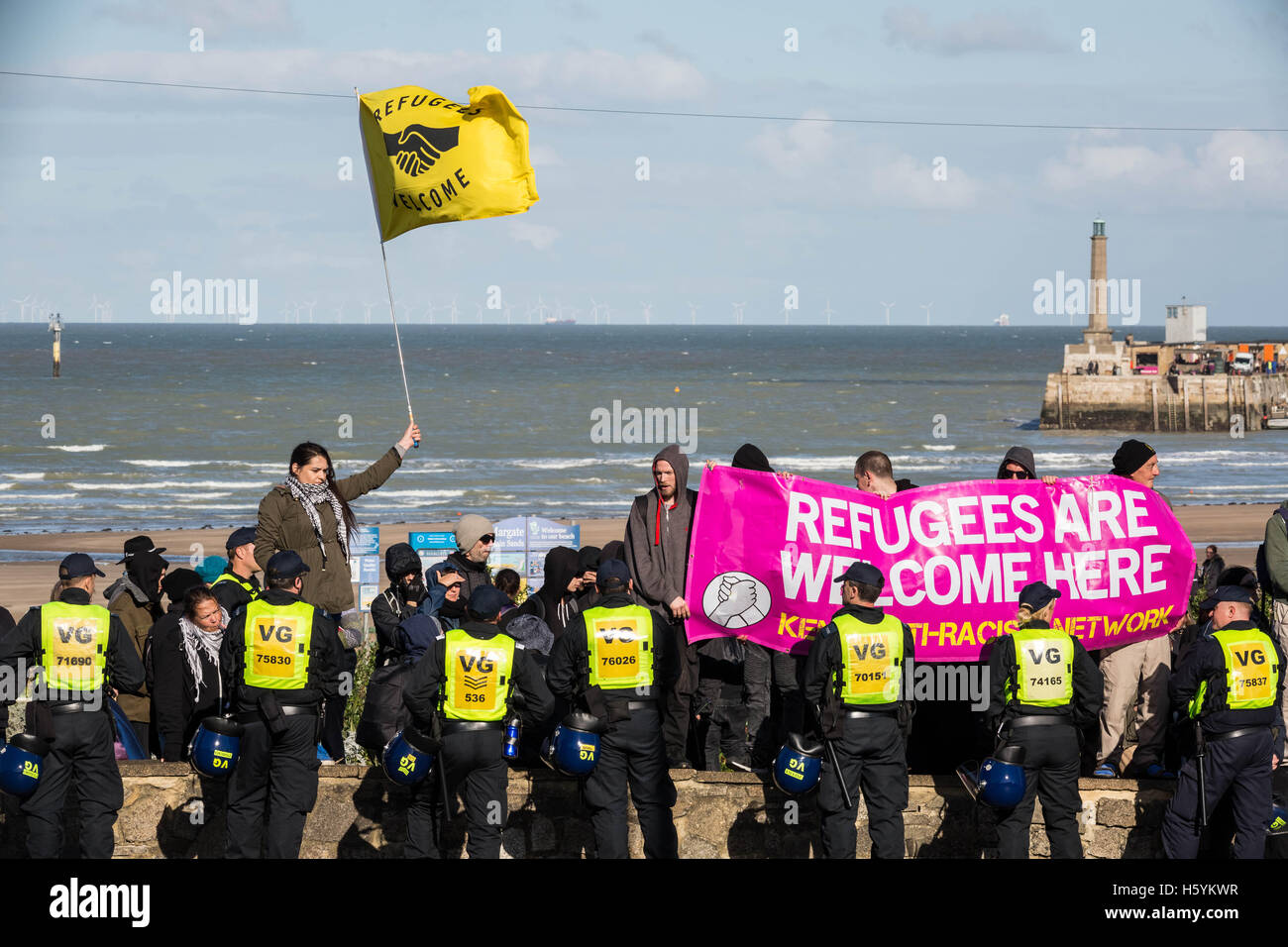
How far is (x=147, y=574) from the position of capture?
31.1 ft

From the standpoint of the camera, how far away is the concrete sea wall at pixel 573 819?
325 inches

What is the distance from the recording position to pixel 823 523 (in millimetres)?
8961

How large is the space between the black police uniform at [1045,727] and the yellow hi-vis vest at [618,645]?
1.85 metres

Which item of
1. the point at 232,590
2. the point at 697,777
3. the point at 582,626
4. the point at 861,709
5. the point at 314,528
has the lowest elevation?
the point at 697,777

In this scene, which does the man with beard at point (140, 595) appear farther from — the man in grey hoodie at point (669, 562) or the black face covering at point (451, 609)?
the man in grey hoodie at point (669, 562)

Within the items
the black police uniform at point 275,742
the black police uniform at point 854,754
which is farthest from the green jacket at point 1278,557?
the black police uniform at point 275,742

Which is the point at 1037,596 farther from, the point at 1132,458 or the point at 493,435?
the point at 493,435

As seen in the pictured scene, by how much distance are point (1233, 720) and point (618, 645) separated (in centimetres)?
325

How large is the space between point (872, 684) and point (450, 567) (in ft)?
→ 8.86

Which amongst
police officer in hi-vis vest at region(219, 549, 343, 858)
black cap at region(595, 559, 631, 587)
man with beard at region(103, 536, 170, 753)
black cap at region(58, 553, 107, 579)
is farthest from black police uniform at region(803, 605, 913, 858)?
man with beard at region(103, 536, 170, 753)

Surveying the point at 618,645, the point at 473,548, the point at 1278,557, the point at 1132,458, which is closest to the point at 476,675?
the point at 618,645
